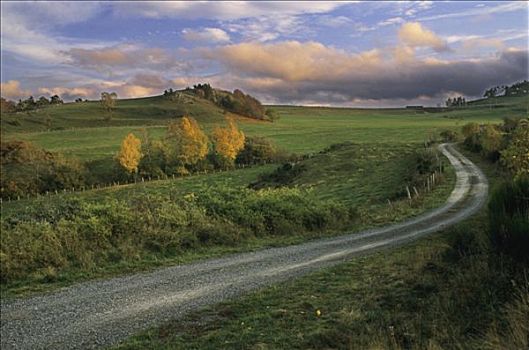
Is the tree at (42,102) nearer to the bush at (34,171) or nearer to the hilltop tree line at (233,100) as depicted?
the hilltop tree line at (233,100)

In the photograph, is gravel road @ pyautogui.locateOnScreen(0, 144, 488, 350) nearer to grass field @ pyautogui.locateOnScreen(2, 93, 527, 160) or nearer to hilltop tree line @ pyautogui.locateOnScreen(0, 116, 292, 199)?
hilltop tree line @ pyautogui.locateOnScreen(0, 116, 292, 199)

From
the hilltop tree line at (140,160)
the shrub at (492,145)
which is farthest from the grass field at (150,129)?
the shrub at (492,145)

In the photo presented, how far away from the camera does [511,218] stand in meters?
8.78

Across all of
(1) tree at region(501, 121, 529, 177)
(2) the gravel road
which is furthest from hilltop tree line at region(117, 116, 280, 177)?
(1) tree at region(501, 121, 529, 177)

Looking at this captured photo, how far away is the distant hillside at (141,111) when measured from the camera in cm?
12756

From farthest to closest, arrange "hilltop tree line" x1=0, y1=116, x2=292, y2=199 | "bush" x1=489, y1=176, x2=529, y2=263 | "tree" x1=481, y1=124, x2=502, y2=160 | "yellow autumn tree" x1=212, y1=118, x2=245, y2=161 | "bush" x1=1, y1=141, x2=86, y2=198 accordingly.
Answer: "yellow autumn tree" x1=212, y1=118, x2=245, y2=161 < "hilltop tree line" x1=0, y1=116, x2=292, y2=199 < "bush" x1=1, y1=141, x2=86, y2=198 < "tree" x1=481, y1=124, x2=502, y2=160 < "bush" x1=489, y1=176, x2=529, y2=263

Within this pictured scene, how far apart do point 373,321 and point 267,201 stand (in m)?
12.5

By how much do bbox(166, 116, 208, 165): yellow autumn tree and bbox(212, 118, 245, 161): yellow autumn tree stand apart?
2.07 metres

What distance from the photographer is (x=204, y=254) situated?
15047 mm

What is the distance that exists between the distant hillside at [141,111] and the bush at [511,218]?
120743 mm

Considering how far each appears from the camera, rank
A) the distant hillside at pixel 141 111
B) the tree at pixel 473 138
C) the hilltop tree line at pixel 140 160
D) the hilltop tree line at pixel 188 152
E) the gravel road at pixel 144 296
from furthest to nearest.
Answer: the distant hillside at pixel 141 111
the hilltop tree line at pixel 188 152
the hilltop tree line at pixel 140 160
the tree at pixel 473 138
the gravel road at pixel 144 296

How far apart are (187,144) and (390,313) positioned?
76.0 meters

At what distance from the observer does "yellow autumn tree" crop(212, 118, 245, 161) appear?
83.6m

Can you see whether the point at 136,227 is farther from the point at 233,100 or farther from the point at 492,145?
the point at 233,100
